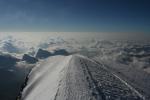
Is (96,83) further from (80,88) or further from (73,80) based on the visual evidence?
(73,80)

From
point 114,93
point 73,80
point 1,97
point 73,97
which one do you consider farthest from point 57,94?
point 1,97

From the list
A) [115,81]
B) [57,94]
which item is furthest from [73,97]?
[115,81]

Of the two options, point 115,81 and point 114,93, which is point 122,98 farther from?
point 115,81

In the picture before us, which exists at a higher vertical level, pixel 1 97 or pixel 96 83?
pixel 96 83

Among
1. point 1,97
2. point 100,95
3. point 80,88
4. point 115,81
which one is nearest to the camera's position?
point 100,95

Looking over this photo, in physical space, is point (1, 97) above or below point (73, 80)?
below

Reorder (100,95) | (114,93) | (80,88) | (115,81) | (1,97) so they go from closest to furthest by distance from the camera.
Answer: (100,95) < (114,93) < (80,88) < (115,81) < (1,97)

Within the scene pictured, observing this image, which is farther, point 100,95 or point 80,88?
point 80,88

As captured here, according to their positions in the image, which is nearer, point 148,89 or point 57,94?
point 57,94

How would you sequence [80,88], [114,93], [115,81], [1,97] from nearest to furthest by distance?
[114,93] → [80,88] → [115,81] → [1,97]
